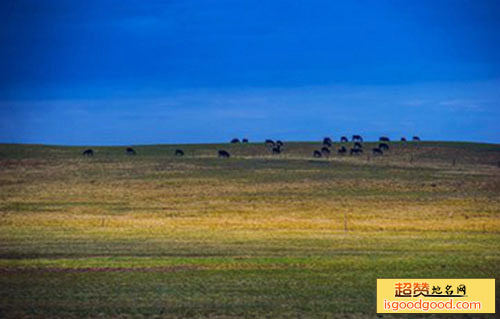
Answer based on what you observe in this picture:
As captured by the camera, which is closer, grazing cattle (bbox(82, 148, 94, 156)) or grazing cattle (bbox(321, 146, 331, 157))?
grazing cattle (bbox(321, 146, 331, 157))

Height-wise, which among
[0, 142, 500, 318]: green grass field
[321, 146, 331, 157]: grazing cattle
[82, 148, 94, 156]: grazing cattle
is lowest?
[0, 142, 500, 318]: green grass field

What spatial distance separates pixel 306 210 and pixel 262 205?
14.7 ft

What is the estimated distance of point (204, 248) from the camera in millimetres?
30422

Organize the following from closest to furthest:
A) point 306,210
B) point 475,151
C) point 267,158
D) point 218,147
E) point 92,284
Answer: point 92,284 < point 306,210 < point 267,158 < point 475,151 < point 218,147

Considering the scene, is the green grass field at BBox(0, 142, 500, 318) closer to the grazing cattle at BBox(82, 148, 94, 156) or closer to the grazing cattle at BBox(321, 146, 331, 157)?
the grazing cattle at BBox(321, 146, 331, 157)

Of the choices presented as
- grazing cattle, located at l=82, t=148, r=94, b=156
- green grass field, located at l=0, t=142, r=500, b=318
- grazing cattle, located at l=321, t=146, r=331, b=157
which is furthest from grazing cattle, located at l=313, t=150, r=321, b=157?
grazing cattle, located at l=82, t=148, r=94, b=156

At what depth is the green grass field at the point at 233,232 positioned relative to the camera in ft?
60.7

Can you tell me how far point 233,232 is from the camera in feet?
127

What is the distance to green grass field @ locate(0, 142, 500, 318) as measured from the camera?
728 inches

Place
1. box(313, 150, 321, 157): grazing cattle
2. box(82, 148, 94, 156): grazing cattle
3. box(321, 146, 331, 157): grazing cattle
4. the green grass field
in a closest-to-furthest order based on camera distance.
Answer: the green grass field, box(313, 150, 321, 157): grazing cattle, box(321, 146, 331, 157): grazing cattle, box(82, 148, 94, 156): grazing cattle

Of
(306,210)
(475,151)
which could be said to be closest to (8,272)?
(306,210)

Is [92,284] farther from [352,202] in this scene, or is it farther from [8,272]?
[352,202]

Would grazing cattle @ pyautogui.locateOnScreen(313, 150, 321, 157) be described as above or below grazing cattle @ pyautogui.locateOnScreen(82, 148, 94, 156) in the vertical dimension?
above

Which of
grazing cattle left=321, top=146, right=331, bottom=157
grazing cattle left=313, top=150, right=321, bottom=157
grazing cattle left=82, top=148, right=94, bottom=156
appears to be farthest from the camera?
grazing cattle left=82, top=148, right=94, bottom=156
